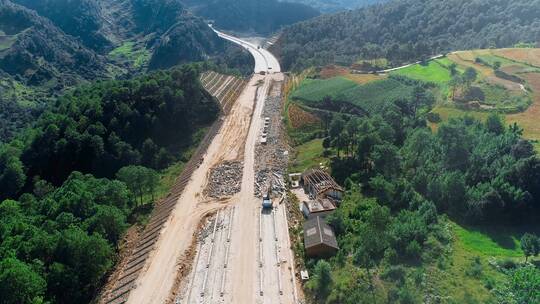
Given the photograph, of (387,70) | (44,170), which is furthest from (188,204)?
(387,70)

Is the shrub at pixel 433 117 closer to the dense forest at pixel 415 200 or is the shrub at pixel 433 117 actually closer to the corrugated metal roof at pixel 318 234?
the dense forest at pixel 415 200

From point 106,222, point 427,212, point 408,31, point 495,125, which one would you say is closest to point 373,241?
point 427,212

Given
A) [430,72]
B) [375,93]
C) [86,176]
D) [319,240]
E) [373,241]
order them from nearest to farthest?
1. [373,241]
2. [319,240]
3. [86,176]
4. [375,93]
5. [430,72]

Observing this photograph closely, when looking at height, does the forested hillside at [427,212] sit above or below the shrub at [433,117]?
below

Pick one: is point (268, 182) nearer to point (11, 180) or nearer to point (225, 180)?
point (225, 180)

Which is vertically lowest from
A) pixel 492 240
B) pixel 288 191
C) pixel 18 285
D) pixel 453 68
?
pixel 492 240

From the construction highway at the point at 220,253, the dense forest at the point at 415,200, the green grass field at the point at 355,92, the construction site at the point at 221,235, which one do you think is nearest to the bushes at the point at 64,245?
the construction site at the point at 221,235

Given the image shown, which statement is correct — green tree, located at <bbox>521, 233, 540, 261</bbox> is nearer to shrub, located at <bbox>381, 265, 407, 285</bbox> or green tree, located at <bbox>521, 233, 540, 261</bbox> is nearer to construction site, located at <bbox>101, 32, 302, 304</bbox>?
shrub, located at <bbox>381, 265, 407, 285</bbox>
